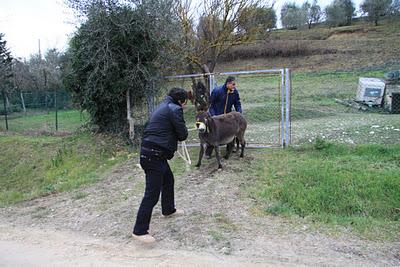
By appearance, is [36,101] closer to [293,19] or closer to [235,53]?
[235,53]

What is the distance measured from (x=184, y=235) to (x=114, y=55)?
637 cm

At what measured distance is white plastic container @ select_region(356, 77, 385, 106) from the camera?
16.1 metres

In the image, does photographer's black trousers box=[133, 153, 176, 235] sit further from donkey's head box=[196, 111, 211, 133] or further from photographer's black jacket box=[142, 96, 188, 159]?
donkey's head box=[196, 111, 211, 133]

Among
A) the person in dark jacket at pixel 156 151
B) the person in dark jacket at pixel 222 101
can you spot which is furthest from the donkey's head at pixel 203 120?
the person in dark jacket at pixel 156 151

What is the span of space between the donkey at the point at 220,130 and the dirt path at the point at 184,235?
2.73 feet

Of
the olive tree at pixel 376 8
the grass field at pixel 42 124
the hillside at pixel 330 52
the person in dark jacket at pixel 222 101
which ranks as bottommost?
the grass field at pixel 42 124

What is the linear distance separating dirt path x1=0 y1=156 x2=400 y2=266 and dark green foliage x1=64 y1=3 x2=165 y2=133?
12.3ft

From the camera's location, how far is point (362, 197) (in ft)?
21.3

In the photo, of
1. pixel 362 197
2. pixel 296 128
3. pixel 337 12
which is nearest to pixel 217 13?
pixel 296 128

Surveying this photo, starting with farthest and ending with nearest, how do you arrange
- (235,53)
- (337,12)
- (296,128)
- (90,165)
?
(337,12) < (235,53) < (296,128) < (90,165)

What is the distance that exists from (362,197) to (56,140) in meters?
9.36

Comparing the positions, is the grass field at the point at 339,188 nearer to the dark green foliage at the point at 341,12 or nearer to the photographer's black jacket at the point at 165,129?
the photographer's black jacket at the point at 165,129

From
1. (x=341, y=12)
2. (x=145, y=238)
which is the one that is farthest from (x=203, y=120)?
(x=341, y=12)

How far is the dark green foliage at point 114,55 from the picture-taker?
9.89m
